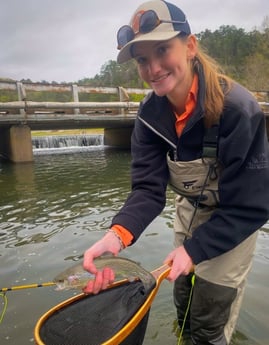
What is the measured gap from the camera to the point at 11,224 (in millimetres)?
6484

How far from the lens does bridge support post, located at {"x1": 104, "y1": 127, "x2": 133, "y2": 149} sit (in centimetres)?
2165

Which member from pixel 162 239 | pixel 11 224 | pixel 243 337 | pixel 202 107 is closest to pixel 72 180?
pixel 11 224

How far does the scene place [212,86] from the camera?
7.26 ft

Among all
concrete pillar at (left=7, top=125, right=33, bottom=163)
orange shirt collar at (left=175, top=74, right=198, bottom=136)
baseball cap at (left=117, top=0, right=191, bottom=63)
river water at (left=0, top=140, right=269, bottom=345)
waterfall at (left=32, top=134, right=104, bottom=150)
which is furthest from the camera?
waterfall at (left=32, top=134, right=104, bottom=150)

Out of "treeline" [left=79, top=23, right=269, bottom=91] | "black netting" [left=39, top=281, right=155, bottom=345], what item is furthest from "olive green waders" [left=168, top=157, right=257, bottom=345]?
"treeline" [left=79, top=23, right=269, bottom=91]

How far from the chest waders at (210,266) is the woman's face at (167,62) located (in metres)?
0.38

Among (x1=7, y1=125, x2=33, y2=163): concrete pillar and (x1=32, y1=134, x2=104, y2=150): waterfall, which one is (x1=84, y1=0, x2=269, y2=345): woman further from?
(x1=32, y1=134, x2=104, y2=150): waterfall

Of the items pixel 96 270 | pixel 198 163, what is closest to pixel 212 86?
pixel 198 163

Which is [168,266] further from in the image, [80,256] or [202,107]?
[80,256]

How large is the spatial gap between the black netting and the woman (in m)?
0.33

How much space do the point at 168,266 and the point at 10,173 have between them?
35.3 ft

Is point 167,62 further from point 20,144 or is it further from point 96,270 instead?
point 20,144

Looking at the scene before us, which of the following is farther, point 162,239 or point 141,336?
point 162,239

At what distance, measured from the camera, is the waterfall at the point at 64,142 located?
946 inches
